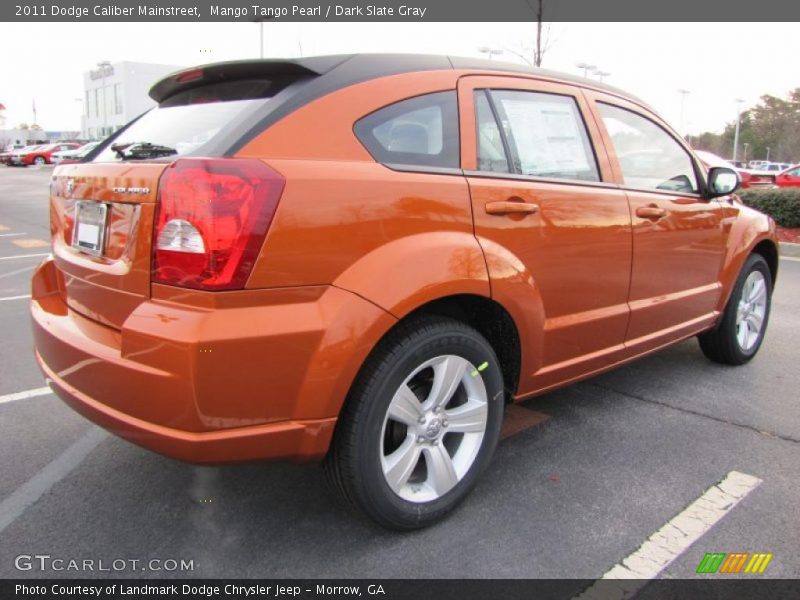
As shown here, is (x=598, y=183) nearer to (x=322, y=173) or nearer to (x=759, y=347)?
(x=322, y=173)

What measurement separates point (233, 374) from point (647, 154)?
2.67m

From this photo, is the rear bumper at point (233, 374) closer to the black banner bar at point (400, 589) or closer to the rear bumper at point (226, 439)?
the rear bumper at point (226, 439)

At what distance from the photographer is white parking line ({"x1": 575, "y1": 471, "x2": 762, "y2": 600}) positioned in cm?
216

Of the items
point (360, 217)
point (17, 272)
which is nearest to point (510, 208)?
point (360, 217)

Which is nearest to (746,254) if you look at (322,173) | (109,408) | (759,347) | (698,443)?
(759,347)

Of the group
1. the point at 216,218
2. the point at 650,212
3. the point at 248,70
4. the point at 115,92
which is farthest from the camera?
the point at 115,92

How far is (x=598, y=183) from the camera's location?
3.04 metres

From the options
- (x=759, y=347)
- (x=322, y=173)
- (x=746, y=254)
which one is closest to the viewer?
(x=322, y=173)

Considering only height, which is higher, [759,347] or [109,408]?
[109,408]

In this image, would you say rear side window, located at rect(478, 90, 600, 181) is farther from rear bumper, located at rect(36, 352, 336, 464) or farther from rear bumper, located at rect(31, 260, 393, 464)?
rear bumper, located at rect(36, 352, 336, 464)

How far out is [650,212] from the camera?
10.7ft

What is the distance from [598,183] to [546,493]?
4.69 feet

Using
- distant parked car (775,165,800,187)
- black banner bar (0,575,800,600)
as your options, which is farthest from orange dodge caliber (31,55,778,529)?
distant parked car (775,165,800,187)

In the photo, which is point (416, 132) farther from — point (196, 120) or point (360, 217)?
point (196, 120)
